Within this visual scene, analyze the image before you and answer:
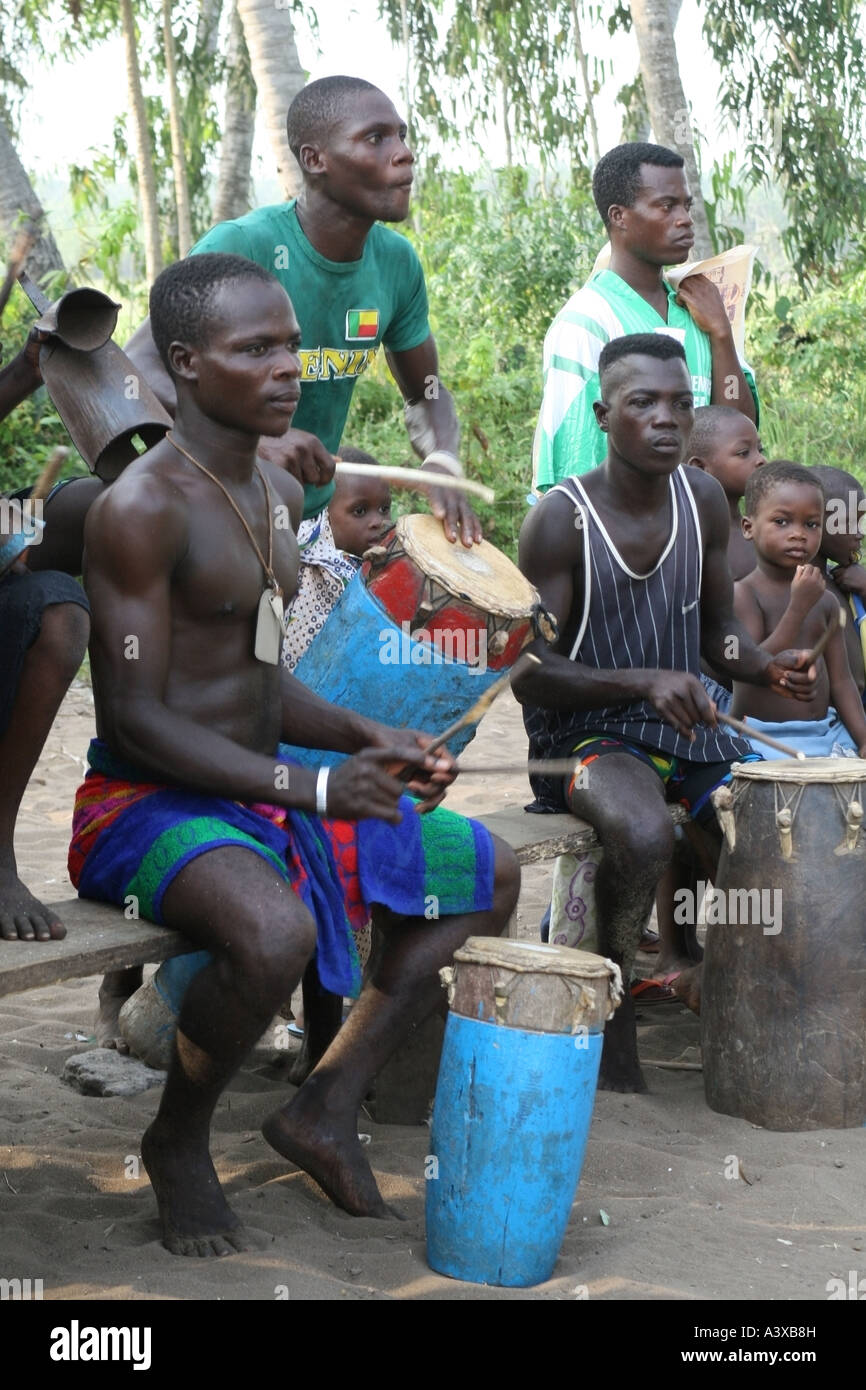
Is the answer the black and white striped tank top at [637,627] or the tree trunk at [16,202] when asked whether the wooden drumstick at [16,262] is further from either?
the tree trunk at [16,202]

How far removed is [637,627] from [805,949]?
100cm

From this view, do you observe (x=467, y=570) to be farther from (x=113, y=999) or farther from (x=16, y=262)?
(x=113, y=999)

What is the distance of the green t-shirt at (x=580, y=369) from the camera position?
4.77 meters

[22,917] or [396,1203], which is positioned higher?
[22,917]

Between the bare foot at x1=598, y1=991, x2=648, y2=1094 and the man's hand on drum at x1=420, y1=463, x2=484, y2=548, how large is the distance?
50.1 inches

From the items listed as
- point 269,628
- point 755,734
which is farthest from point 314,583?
point 755,734

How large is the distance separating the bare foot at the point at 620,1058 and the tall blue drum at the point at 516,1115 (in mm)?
1072

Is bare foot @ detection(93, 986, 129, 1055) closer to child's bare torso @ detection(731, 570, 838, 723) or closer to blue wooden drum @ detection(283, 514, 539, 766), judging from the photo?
blue wooden drum @ detection(283, 514, 539, 766)

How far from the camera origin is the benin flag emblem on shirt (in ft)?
13.9

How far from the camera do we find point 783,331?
1366cm

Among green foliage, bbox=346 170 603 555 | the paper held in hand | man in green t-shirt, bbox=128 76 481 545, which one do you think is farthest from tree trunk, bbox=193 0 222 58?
man in green t-shirt, bbox=128 76 481 545

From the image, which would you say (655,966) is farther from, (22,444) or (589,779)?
(22,444)

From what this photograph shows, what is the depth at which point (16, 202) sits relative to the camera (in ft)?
39.9

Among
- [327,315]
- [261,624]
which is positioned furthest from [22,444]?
[261,624]
